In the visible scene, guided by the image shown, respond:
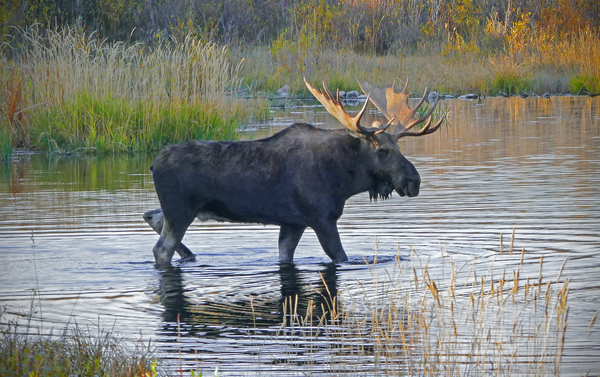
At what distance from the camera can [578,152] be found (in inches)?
625

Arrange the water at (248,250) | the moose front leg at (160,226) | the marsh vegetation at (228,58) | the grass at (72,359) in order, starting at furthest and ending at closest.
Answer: the marsh vegetation at (228,58), the moose front leg at (160,226), the water at (248,250), the grass at (72,359)

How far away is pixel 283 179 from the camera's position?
26.7 feet

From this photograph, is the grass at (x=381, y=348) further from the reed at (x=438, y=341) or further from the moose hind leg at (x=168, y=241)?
the moose hind leg at (x=168, y=241)

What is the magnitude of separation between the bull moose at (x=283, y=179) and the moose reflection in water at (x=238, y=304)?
407mm

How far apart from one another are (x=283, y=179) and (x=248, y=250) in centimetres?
113

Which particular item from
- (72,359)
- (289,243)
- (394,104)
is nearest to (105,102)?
(394,104)

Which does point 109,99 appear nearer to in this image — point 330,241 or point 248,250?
point 248,250

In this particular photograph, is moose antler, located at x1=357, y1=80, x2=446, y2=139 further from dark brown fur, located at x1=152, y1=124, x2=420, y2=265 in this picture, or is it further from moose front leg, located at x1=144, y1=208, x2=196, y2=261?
moose front leg, located at x1=144, y1=208, x2=196, y2=261

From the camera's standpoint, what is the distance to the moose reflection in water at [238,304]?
619cm

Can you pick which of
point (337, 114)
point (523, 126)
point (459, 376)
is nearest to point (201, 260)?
point (337, 114)

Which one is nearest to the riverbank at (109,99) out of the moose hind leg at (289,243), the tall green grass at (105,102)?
the tall green grass at (105,102)

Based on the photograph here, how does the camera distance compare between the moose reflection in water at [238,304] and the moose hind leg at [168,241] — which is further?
the moose hind leg at [168,241]

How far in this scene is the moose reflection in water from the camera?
20.3 feet

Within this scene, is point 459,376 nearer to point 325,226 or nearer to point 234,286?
point 234,286
